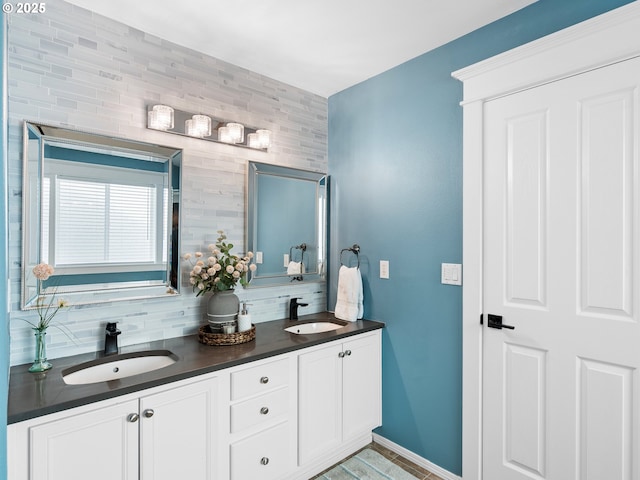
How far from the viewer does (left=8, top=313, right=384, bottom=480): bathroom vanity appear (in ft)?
4.35

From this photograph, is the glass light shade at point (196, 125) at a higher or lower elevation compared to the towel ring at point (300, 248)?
higher

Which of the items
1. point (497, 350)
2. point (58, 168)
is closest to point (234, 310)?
point (58, 168)

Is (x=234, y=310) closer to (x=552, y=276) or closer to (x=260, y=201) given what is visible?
(x=260, y=201)

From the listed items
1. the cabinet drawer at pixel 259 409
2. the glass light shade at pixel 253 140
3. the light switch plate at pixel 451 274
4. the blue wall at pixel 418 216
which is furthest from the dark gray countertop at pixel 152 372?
the glass light shade at pixel 253 140

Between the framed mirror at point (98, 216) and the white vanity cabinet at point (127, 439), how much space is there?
618mm

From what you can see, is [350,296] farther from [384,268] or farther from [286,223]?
[286,223]

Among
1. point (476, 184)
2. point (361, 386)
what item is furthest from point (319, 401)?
point (476, 184)

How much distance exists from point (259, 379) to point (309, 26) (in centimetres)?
189

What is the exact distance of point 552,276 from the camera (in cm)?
171

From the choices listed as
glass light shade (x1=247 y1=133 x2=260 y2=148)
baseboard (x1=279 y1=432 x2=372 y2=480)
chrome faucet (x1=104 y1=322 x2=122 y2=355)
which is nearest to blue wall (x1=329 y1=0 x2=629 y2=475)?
baseboard (x1=279 y1=432 x2=372 y2=480)

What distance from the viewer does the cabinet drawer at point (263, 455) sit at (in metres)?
1.78

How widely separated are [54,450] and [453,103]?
95.1 inches

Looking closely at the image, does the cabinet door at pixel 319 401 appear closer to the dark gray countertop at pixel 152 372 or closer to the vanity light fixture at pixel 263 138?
the dark gray countertop at pixel 152 372

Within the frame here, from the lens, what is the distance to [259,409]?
6.10 feet
